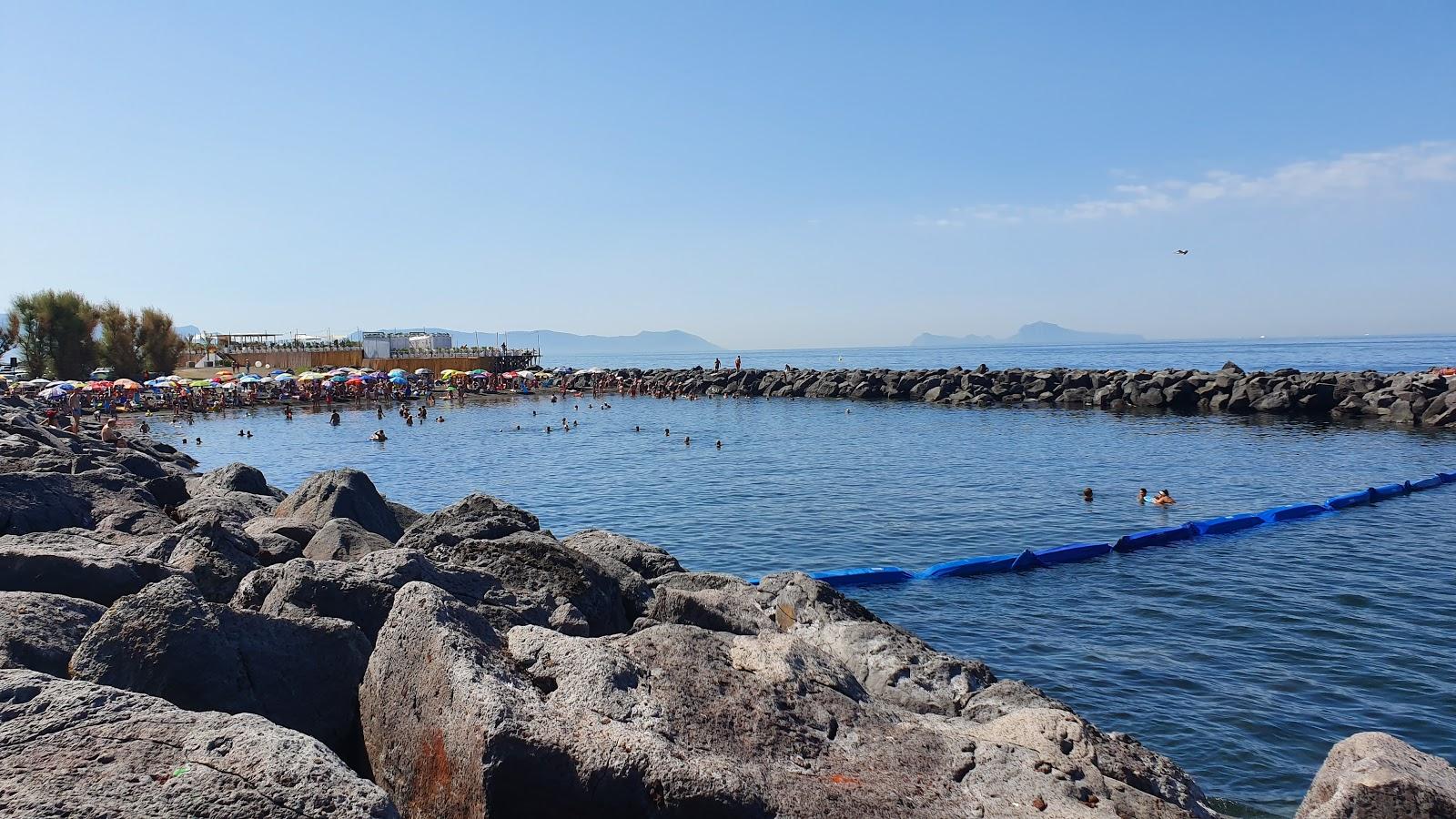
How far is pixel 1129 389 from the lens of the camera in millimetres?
54625

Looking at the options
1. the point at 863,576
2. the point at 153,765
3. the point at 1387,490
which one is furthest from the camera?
the point at 1387,490

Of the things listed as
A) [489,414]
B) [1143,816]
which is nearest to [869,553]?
[1143,816]

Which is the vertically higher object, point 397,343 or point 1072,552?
point 397,343

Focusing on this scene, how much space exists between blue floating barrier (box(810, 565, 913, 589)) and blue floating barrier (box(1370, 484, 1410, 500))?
50.9ft

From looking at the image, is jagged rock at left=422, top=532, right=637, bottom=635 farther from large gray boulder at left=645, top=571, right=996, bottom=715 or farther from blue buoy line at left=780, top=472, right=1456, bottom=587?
blue buoy line at left=780, top=472, right=1456, bottom=587

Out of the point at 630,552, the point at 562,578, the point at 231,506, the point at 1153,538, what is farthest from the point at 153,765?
Result: the point at 1153,538

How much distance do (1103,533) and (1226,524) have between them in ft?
9.59

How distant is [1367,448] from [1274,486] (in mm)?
11109

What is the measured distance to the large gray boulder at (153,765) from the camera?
337cm

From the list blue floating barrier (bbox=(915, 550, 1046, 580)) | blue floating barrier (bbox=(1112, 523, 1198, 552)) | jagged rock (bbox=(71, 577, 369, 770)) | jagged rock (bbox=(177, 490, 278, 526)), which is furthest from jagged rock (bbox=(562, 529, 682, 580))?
blue floating barrier (bbox=(1112, 523, 1198, 552))

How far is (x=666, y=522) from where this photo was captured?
22.9 metres

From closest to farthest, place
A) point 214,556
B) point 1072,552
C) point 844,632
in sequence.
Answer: point 214,556 → point 844,632 → point 1072,552

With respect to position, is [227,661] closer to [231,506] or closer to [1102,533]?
[231,506]

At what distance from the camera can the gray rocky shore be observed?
3.70 metres
